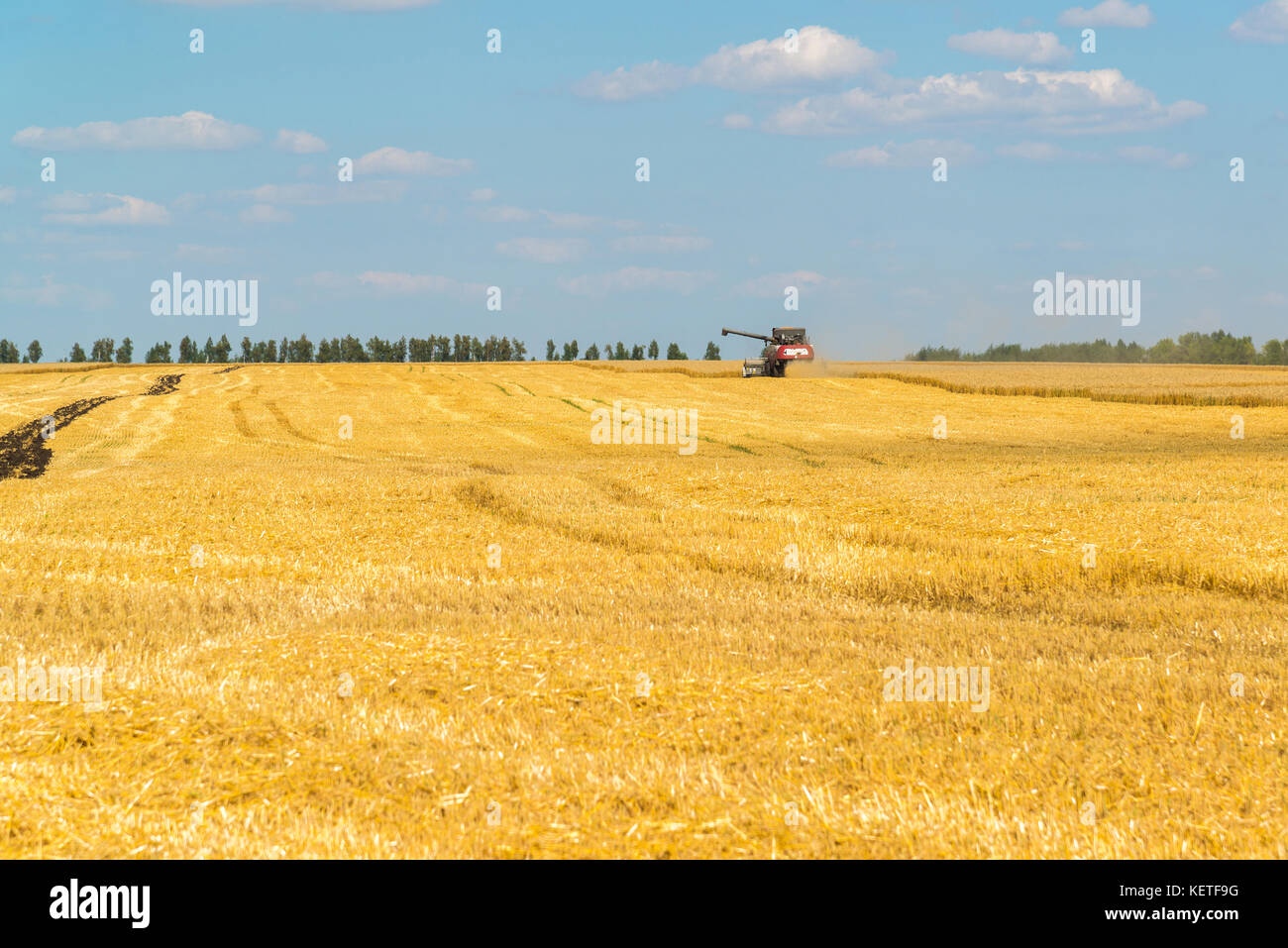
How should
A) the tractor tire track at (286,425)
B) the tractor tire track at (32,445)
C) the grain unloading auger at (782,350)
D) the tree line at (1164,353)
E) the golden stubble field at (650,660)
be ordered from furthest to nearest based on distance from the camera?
the tree line at (1164,353)
the grain unloading auger at (782,350)
the tractor tire track at (286,425)
the tractor tire track at (32,445)
the golden stubble field at (650,660)

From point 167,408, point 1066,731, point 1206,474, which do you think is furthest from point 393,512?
point 167,408

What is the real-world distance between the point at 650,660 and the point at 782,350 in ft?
193

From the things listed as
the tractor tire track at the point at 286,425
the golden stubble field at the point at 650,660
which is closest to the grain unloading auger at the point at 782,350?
the tractor tire track at the point at 286,425

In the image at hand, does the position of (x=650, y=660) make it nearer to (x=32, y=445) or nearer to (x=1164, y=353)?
(x=32, y=445)

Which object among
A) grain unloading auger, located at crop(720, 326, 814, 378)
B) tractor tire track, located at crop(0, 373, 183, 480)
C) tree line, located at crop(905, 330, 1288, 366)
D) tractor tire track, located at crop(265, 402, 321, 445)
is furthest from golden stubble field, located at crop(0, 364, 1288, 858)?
tree line, located at crop(905, 330, 1288, 366)

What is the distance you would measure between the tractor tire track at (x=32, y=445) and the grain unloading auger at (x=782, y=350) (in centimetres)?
3876

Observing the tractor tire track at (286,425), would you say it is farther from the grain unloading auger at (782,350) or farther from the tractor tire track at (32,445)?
the grain unloading auger at (782,350)

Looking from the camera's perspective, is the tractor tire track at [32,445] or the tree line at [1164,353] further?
the tree line at [1164,353]

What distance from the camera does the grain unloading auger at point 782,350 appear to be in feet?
220

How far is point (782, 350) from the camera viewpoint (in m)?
66.9

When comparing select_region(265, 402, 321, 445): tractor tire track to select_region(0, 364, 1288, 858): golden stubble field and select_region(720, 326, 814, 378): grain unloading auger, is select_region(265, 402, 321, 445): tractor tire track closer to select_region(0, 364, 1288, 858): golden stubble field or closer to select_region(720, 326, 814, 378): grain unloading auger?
select_region(0, 364, 1288, 858): golden stubble field

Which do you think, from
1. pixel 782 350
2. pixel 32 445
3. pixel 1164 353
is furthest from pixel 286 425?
pixel 1164 353

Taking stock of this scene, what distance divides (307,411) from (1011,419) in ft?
103
